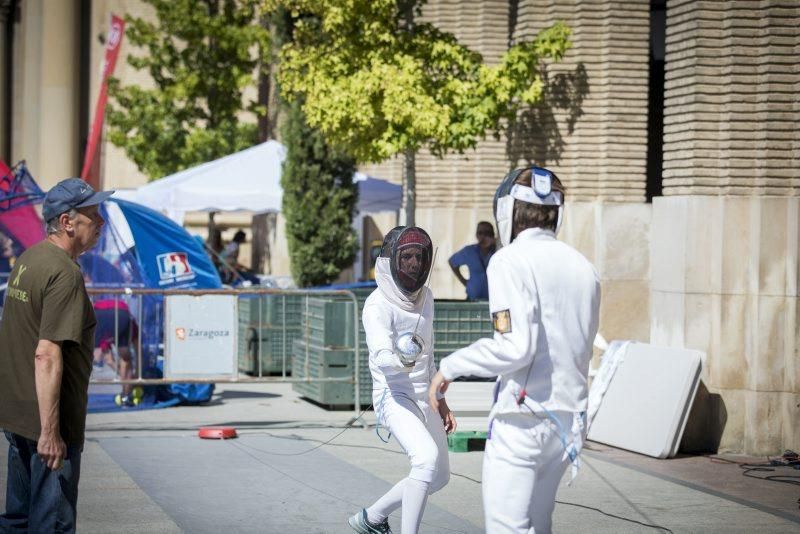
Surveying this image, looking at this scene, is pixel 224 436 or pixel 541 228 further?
pixel 224 436

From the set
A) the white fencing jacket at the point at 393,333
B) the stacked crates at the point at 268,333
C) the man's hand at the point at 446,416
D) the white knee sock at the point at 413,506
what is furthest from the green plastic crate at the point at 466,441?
→ the stacked crates at the point at 268,333

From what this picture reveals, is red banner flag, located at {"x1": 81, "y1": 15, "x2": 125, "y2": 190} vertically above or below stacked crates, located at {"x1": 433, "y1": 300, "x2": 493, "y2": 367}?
Answer: above

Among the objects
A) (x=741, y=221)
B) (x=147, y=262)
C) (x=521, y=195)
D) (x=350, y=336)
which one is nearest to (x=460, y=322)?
(x=350, y=336)

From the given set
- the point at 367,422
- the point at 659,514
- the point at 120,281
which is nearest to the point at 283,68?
the point at 120,281

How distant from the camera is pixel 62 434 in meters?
5.34

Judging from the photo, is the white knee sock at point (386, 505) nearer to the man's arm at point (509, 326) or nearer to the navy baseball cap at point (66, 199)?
the man's arm at point (509, 326)

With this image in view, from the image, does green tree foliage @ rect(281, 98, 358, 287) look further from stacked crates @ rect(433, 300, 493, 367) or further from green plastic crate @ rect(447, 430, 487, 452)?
green plastic crate @ rect(447, 430, 487, 452)

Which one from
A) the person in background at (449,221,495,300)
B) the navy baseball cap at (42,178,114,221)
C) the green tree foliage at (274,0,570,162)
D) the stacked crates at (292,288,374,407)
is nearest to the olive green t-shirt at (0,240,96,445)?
the navy baseball cap at (42,178,114,221)

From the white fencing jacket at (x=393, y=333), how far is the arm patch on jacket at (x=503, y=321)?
77.6 inches

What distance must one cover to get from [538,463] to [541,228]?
3.18ft

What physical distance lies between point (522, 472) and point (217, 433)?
6.68 metres

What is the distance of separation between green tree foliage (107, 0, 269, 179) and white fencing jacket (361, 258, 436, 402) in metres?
20.6

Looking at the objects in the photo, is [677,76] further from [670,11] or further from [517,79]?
[517,79]

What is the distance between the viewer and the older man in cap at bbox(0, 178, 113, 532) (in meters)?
5.22
